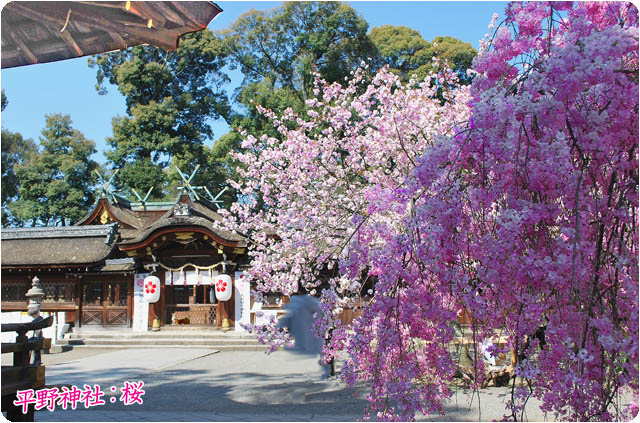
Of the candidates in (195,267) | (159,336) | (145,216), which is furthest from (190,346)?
(145,216)

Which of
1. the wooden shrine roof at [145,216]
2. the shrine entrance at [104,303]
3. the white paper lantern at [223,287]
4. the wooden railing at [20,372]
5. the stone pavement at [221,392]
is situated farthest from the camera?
the shrine entrance at [104,303]

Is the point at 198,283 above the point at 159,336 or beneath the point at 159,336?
above

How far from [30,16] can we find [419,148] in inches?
226

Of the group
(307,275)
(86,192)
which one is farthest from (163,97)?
(307,275)

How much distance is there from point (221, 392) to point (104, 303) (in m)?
11.4

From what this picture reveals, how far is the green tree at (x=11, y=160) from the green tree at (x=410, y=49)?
21.7 metres

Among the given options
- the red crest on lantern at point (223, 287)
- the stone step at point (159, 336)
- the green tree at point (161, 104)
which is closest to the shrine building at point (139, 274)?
the stone step at point (159, 336)

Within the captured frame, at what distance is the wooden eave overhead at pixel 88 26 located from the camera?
3.68 meters

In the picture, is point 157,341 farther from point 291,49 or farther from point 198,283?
point 291,49

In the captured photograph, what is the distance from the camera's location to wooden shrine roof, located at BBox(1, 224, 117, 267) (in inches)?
736

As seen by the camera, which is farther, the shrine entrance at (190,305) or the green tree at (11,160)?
the green tree at (11,160)

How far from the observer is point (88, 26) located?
13.2 feet

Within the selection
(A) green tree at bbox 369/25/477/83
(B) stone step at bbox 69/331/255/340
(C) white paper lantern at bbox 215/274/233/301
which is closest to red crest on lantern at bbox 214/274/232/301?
(C) white paper lantern at bbox 215/274/233/301

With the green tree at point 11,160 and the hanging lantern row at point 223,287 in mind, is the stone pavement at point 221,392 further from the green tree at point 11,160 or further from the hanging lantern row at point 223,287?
the green tree at point 11,160
